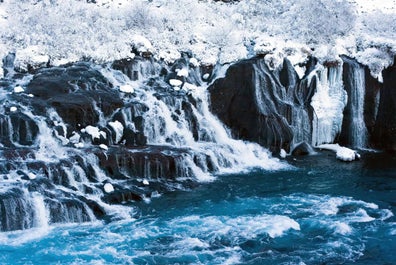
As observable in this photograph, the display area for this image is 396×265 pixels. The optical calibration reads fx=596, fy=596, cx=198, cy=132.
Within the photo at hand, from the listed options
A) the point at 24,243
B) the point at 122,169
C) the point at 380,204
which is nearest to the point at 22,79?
the point at 122,169

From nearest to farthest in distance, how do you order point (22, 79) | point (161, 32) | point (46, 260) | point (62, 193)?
point (46, 260) → point (62, 193) → point (22, 79) → point (161, 32)

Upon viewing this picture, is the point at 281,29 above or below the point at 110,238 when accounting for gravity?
above

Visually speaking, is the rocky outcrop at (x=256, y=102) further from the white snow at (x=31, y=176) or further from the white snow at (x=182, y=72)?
the white snow at (x=31, y=176)

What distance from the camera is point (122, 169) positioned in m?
15.4

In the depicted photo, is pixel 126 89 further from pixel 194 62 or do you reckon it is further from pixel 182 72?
pixel 194 62

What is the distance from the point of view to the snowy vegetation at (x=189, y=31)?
2027 centimetres

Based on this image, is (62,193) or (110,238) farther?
(62,193)

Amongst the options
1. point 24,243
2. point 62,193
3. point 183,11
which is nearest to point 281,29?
point 183,11

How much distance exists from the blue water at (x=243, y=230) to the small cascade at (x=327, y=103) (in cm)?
354

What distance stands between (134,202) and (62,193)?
5.64ft

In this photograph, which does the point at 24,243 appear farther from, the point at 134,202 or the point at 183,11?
the point at 183,11

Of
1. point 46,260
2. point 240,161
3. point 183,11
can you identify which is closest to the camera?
point 46,260

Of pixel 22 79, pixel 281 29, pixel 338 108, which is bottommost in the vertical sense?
pixel 338 108

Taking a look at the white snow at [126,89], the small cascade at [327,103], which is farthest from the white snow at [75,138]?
the small cascade at [327,103]
